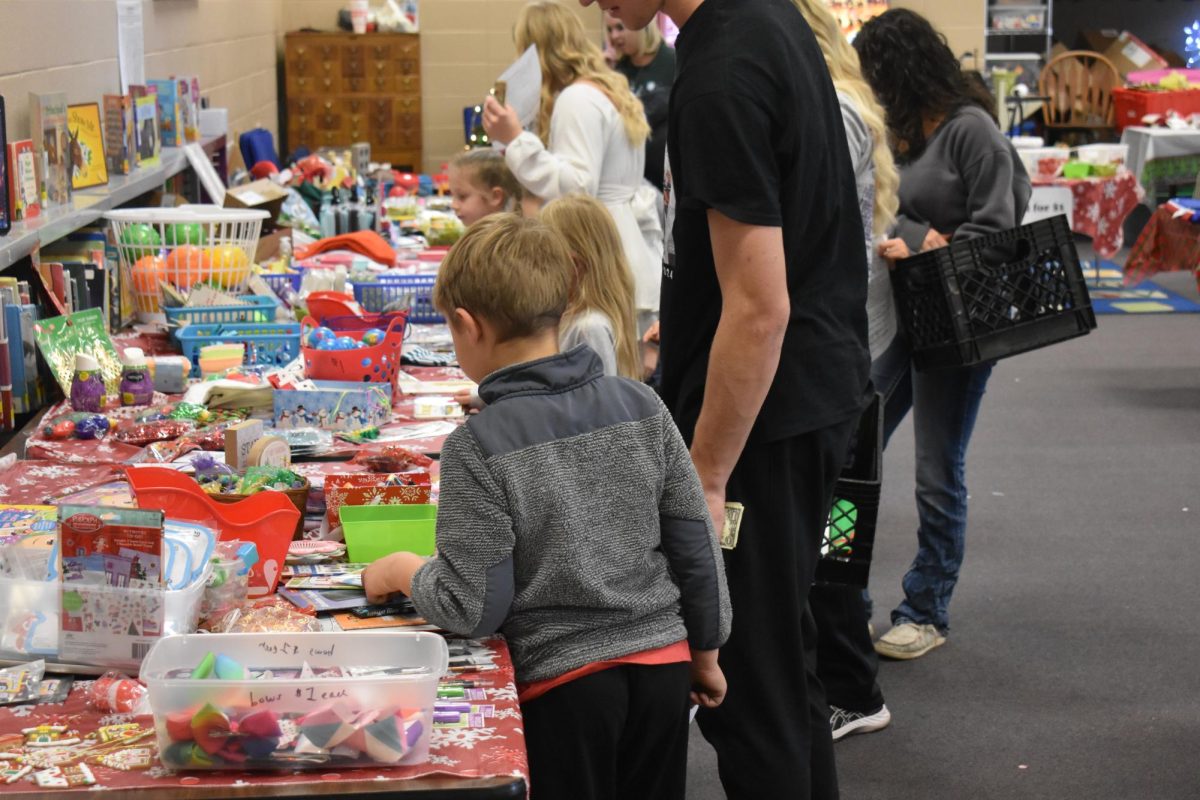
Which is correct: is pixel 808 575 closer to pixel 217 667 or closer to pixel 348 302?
pixel 217 667

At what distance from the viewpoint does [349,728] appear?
1396mm

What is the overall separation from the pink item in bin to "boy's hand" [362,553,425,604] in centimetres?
14

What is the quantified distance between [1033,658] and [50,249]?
8.95ft

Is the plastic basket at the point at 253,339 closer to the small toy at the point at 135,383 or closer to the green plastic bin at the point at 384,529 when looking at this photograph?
the small toy at the point at 135,383

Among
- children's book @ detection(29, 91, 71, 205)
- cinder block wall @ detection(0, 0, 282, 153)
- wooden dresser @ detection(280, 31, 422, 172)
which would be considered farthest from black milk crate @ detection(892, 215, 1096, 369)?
wooden dresser @ detection(280, 31, 422, 172)

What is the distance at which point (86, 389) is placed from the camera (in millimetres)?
2803

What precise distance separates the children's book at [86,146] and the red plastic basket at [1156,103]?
8158 mm

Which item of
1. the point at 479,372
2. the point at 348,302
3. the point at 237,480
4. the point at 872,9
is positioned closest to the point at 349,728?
the point at 479,372

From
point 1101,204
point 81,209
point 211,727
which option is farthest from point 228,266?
point 1101,204

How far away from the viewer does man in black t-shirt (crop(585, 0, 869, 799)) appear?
186 cm

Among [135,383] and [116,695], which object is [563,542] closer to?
[116,695]

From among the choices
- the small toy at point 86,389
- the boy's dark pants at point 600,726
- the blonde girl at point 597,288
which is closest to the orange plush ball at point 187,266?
the small toy at point 86,389

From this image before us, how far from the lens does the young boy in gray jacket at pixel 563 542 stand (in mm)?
1674

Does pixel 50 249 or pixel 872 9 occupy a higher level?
pixel 872 9
